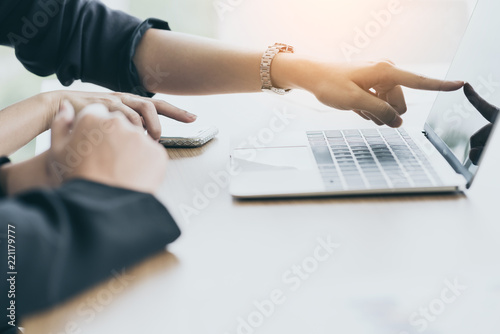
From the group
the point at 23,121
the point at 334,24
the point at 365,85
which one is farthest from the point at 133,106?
the point at 334,24

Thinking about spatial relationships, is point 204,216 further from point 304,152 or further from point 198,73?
point 198,73

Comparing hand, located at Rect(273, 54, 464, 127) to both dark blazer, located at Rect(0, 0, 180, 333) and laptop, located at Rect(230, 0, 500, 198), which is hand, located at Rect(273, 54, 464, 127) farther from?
dark blazer, located at Rect(0, 0, 180, 333)

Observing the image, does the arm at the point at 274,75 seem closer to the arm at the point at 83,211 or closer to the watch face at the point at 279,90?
the watch face at the point at 279,90

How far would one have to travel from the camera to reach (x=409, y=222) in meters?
0.51

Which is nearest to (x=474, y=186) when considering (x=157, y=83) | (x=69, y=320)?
(x=69, y=320)

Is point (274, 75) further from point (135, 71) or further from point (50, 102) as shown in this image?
point (50, 102)

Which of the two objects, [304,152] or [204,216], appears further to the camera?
[304,152]

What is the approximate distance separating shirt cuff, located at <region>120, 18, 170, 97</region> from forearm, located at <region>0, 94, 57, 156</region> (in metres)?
0.18

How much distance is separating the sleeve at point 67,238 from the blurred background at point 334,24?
1702 mm

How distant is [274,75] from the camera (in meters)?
0.83

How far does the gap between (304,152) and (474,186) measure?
23 centimetres

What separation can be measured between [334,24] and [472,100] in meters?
1.42

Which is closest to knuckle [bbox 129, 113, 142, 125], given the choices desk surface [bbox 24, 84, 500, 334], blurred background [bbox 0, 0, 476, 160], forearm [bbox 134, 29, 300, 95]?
desk surface [bbox 24, 84, 500, 334]

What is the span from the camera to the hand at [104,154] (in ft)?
1.45
